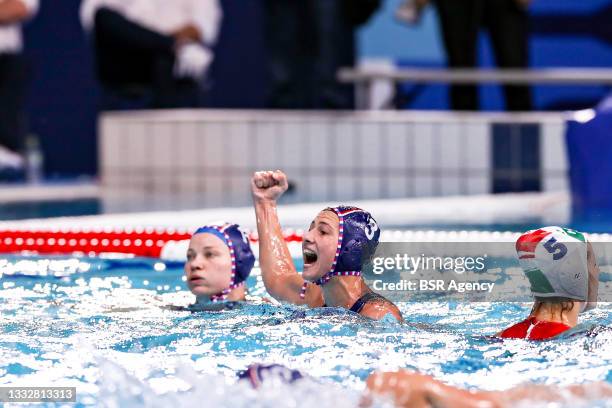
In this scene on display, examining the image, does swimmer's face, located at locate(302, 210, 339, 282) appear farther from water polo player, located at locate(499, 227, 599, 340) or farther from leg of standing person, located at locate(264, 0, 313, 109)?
leg of standing person, located at locate(264, 0, 313, 109)

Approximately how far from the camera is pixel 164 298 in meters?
4.94

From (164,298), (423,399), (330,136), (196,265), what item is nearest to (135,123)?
(330,136)

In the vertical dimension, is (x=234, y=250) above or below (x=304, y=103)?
below

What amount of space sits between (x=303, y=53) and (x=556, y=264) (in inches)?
310

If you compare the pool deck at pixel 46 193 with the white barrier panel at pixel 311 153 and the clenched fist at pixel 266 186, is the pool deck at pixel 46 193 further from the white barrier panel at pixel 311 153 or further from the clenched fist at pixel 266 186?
the clenched fist at pixel 266 186

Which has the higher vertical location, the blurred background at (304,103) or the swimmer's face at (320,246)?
the blurred background at (304,103)

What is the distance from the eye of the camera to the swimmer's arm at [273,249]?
13.3 ft

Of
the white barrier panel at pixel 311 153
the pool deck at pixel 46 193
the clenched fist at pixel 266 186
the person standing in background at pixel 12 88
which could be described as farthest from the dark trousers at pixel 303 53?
the clenched fist at pixel 266 186

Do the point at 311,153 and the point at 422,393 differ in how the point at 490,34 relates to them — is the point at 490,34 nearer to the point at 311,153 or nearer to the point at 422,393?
the point at 311,153

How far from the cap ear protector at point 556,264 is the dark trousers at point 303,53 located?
25.2 ft

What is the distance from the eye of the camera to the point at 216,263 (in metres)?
4.28

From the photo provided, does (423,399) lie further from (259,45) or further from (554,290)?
(259,45)

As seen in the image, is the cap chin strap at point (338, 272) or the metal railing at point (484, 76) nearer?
the cap chin strap at point (338, 272)

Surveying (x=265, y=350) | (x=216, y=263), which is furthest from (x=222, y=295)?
(x=265, y=350)
